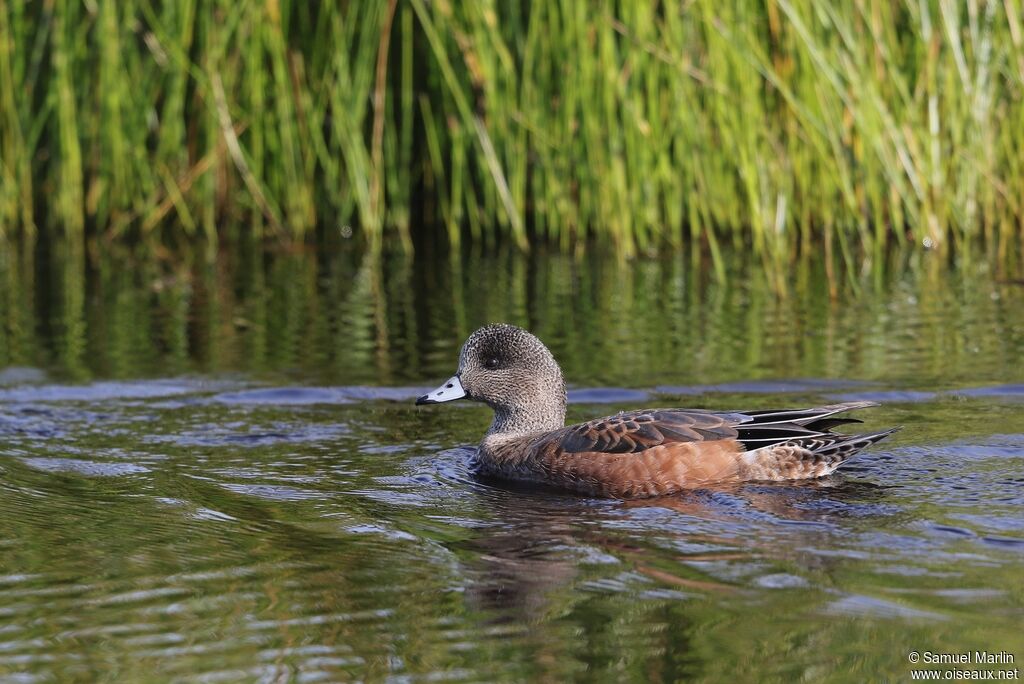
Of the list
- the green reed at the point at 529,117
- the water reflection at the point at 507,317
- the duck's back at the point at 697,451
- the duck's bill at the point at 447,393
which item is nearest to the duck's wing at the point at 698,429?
the duck's back at the point at 697,451

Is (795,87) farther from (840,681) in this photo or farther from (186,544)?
(840,681)

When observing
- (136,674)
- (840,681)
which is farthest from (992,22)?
(136,674)

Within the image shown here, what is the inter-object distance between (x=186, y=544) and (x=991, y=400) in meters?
3.97

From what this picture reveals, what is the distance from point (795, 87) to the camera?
34.6 ft

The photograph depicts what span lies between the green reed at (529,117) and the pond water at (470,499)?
743 millimetres

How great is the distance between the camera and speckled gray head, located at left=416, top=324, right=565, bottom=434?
7039 mm

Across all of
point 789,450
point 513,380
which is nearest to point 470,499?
point 513,380

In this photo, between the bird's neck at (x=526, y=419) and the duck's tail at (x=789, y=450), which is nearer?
the duck's tail at (x=789, y=450)

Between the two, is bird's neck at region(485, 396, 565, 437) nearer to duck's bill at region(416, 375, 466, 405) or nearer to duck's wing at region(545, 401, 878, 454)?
duck's bill at region(416, 375, 466, 405)

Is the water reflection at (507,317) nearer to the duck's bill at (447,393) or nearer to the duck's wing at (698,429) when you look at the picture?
the duck's bill at (447,393)

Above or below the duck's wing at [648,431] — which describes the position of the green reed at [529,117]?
above

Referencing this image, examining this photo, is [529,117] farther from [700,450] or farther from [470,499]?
[470,499]

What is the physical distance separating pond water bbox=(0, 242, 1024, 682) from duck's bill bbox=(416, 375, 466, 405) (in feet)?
0.86

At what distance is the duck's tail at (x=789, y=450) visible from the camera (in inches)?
246
